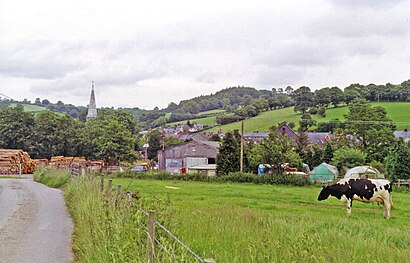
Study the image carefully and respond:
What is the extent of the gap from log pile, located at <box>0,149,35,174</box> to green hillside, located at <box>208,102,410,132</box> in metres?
42.2

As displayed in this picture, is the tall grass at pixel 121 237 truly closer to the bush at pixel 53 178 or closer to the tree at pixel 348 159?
the bush at pixel 53 178

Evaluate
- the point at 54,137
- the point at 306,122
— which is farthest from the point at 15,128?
the point at 306,122

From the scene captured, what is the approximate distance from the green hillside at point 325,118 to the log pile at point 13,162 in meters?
42.2

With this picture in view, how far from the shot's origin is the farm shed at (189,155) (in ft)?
214

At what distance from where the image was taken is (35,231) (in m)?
13.5

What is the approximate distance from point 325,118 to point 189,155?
1965 inches

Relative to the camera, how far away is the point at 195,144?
A: 6562 centimetres

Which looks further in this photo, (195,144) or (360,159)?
(195,144)

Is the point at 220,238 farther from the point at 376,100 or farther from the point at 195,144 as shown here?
the point at 376,100

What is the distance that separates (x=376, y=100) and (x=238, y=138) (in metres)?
67.8

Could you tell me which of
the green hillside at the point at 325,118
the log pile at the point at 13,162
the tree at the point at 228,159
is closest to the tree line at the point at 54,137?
the log pile at the point at 13,162

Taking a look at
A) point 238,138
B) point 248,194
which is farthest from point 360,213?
point 238,138

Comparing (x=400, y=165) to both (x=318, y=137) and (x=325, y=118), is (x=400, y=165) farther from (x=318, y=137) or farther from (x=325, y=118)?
(x=325, y=118)

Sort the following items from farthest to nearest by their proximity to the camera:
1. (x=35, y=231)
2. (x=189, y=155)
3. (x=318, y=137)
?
(x=318, y=137) < (x=189, y=155) < (x=35, y=231)
